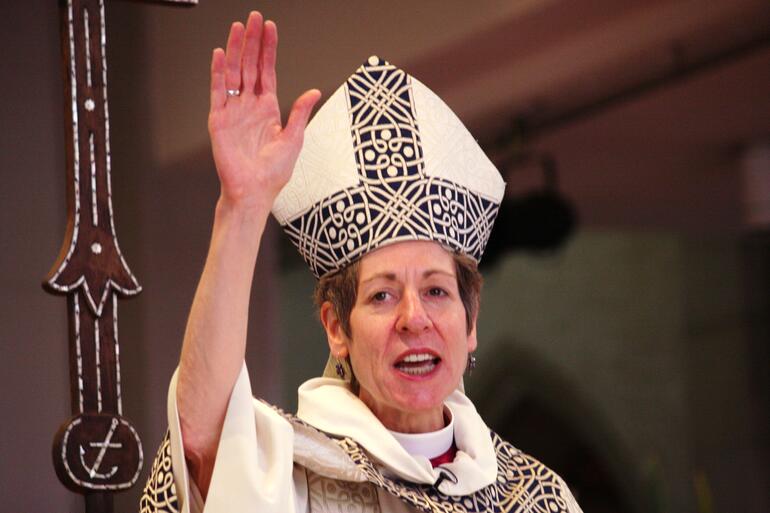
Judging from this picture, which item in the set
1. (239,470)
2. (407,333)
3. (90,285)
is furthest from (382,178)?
(239,470)

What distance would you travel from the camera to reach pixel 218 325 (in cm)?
216

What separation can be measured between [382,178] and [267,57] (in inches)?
20.9

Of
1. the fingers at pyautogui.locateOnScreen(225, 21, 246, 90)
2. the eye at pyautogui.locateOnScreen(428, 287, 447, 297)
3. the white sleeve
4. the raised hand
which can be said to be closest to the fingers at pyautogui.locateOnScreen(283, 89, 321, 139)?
the raised hand

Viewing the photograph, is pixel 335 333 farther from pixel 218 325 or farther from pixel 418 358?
pixel 218 325

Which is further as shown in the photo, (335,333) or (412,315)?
(335,333)

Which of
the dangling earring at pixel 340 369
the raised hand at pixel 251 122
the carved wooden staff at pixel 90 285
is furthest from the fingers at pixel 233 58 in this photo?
the dangling earring at pixel 340 369

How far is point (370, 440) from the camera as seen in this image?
2.53 meters

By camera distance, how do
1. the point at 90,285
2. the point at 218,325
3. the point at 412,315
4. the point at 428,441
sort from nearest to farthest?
the point at 218,325, the point at 90,285, the point at 412,315, the point at 428,441

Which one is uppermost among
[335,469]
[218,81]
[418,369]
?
[218,81]

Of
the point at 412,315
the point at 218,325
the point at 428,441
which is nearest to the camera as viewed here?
the point at 218,325

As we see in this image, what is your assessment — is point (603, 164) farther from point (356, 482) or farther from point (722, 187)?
point (356, 482)

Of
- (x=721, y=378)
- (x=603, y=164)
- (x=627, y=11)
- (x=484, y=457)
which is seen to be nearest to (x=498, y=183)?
(x=484, y=457)

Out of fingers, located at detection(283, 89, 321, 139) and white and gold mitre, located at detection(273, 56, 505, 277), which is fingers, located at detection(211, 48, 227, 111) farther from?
white and gold mitre, located at detection(273, 56, 505, 277)

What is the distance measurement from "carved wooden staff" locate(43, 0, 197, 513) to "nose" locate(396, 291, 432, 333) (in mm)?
456
